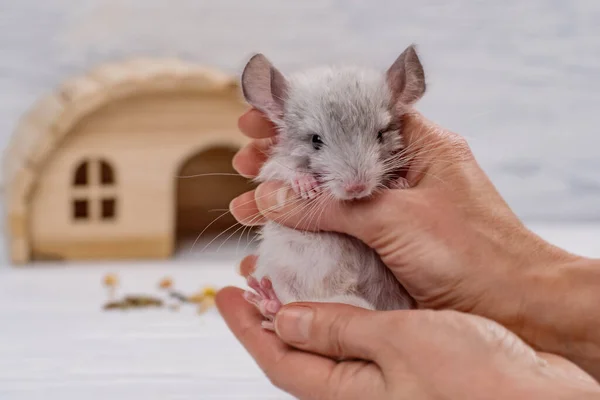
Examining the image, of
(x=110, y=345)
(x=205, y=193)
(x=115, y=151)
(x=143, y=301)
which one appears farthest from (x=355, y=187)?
(x=205, y=193)

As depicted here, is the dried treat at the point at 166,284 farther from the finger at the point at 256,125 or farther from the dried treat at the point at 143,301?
the finger at the point at 256,125

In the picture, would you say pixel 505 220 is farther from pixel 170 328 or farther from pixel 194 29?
pixel 194 29

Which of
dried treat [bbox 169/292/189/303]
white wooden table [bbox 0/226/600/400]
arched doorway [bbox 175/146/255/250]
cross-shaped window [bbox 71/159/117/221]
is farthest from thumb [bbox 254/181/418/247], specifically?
arched doorway [bbox 175/146/255/250]

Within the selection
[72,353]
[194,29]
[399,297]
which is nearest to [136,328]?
[72,353]

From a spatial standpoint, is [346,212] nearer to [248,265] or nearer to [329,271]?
[329,271]

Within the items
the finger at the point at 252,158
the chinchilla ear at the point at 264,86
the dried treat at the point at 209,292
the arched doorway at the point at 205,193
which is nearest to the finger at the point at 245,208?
the finger at the point at 252,158

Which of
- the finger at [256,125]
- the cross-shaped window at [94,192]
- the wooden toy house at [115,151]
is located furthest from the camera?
the cross-shaped window at [94,192]
